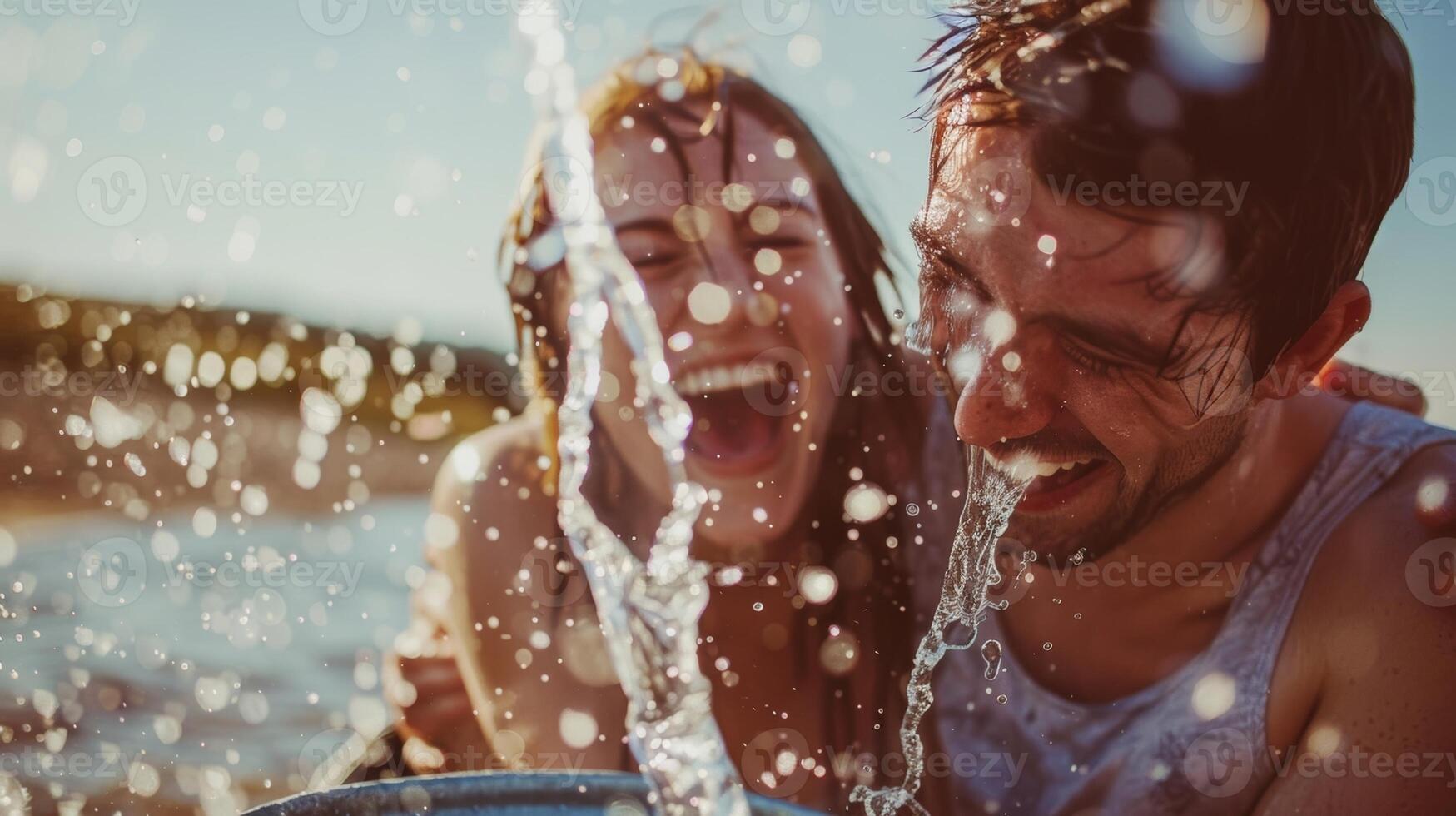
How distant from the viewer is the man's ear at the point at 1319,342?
1.28 meters

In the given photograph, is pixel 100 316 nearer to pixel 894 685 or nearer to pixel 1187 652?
pixel 894 685

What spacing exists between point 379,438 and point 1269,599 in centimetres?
350

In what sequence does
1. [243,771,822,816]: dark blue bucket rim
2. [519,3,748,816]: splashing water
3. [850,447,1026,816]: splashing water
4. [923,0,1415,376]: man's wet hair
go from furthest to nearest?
[519,3,748,816]: splashing water < [850,447,1026,816]: splashing water < [923,0,1415,376]: man's wet hair < [243,771,822,816]: dark blue bucket rim

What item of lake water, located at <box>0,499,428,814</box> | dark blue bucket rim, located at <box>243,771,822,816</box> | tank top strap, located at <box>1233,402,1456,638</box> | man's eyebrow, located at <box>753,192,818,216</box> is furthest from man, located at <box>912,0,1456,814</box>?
lake water, located at <box>0,499,428,814</box>

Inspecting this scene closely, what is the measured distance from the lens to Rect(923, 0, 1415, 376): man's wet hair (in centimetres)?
114

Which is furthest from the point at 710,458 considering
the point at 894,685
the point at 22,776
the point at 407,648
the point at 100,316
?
the point at 100,316

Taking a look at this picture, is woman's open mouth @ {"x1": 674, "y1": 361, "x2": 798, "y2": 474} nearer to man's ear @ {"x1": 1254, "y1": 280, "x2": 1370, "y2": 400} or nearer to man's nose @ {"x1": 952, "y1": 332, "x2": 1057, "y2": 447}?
man's nose @ {"x1": 952, "y1": 332, "x2": 1057, "y2": 447}

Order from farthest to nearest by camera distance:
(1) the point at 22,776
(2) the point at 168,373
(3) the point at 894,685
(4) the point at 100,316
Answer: (2) the point at 168,373
(4) the point at 100,316
(1) the point at 22,776
(3) the point at 894,685

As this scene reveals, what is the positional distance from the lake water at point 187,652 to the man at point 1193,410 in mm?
1322

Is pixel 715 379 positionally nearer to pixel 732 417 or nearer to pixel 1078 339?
pixel 732 417

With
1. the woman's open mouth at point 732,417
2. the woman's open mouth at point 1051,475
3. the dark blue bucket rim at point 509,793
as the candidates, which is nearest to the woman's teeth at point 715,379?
the woman's open mouth at point 732,417

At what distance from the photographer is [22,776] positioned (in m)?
2.35

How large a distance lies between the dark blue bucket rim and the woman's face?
94 centimetres

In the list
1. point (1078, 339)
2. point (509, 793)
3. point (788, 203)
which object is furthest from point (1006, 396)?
point (509, 793)
